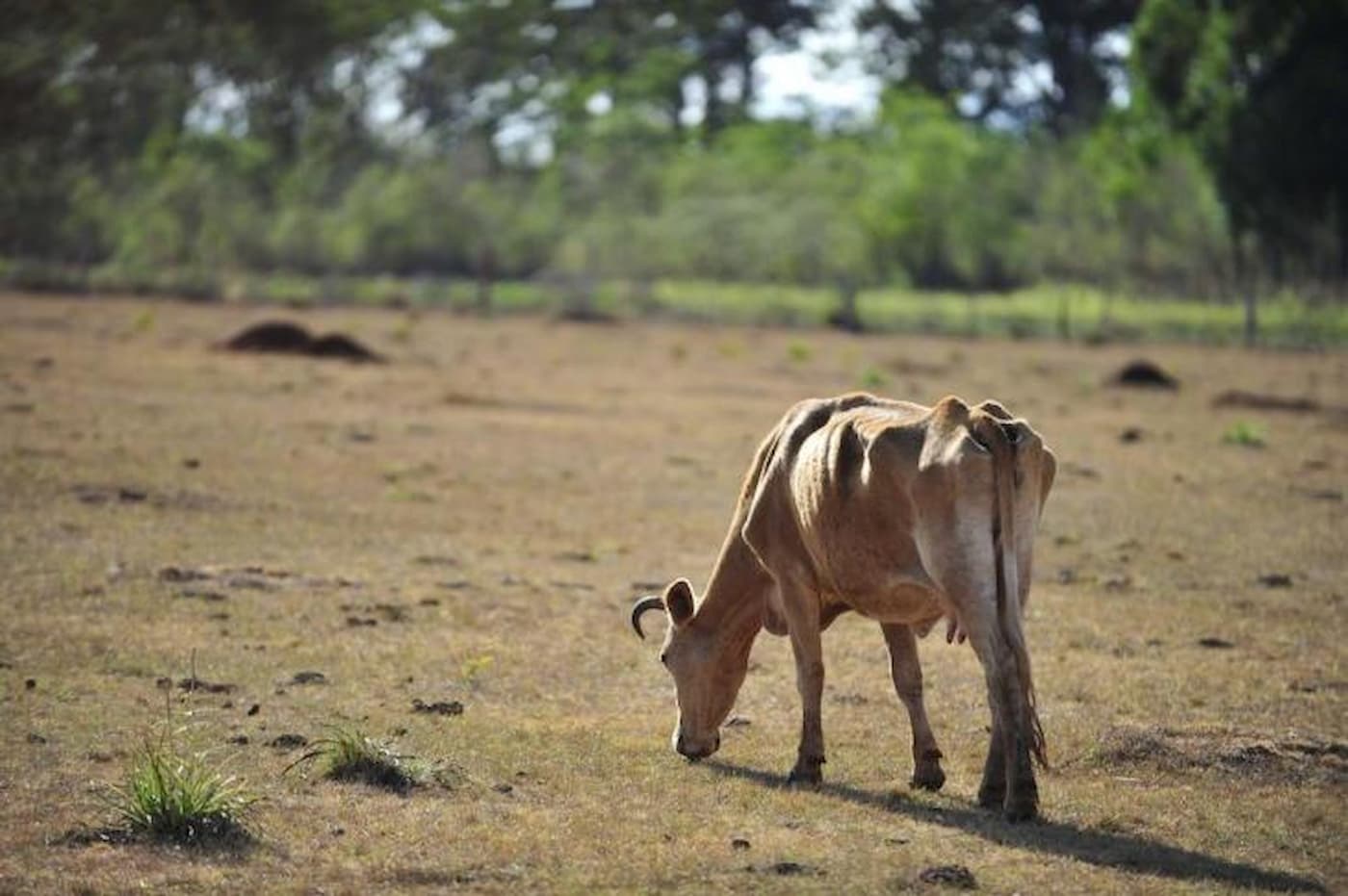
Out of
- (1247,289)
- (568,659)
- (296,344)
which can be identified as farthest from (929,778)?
(1247,289)

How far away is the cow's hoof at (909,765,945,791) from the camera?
433 inches

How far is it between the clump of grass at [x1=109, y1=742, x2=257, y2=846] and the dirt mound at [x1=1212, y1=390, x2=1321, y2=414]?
28507 millimetres

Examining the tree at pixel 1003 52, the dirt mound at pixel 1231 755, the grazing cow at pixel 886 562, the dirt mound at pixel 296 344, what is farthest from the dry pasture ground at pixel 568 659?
the tree at pixel 1003 52

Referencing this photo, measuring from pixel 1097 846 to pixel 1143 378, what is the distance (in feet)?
101

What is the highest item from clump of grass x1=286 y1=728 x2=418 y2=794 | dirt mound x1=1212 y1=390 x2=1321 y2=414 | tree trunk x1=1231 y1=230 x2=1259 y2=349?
tree trunk x1=1231 y1=230 x2=1259 y2=349

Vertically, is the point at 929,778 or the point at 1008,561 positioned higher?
the point at 1008,561

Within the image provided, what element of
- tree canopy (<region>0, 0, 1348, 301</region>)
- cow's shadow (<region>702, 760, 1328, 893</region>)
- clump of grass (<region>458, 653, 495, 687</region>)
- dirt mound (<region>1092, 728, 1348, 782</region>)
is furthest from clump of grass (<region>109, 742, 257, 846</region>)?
tree canopy (<region>0, 0, 1348, 301</region>)

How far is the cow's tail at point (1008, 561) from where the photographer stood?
999 cm

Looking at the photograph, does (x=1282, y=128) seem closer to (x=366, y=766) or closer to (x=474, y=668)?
(x=474, y=668)

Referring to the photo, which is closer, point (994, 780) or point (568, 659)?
point (994, 780)

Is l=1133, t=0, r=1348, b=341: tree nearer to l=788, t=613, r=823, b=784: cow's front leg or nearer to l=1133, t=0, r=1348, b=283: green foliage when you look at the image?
l=1133, t=0, r=1348, b=283: green foliage

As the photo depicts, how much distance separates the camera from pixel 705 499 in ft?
75.5

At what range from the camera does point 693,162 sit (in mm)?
86625

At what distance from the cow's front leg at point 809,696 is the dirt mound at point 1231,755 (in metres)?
1.63
